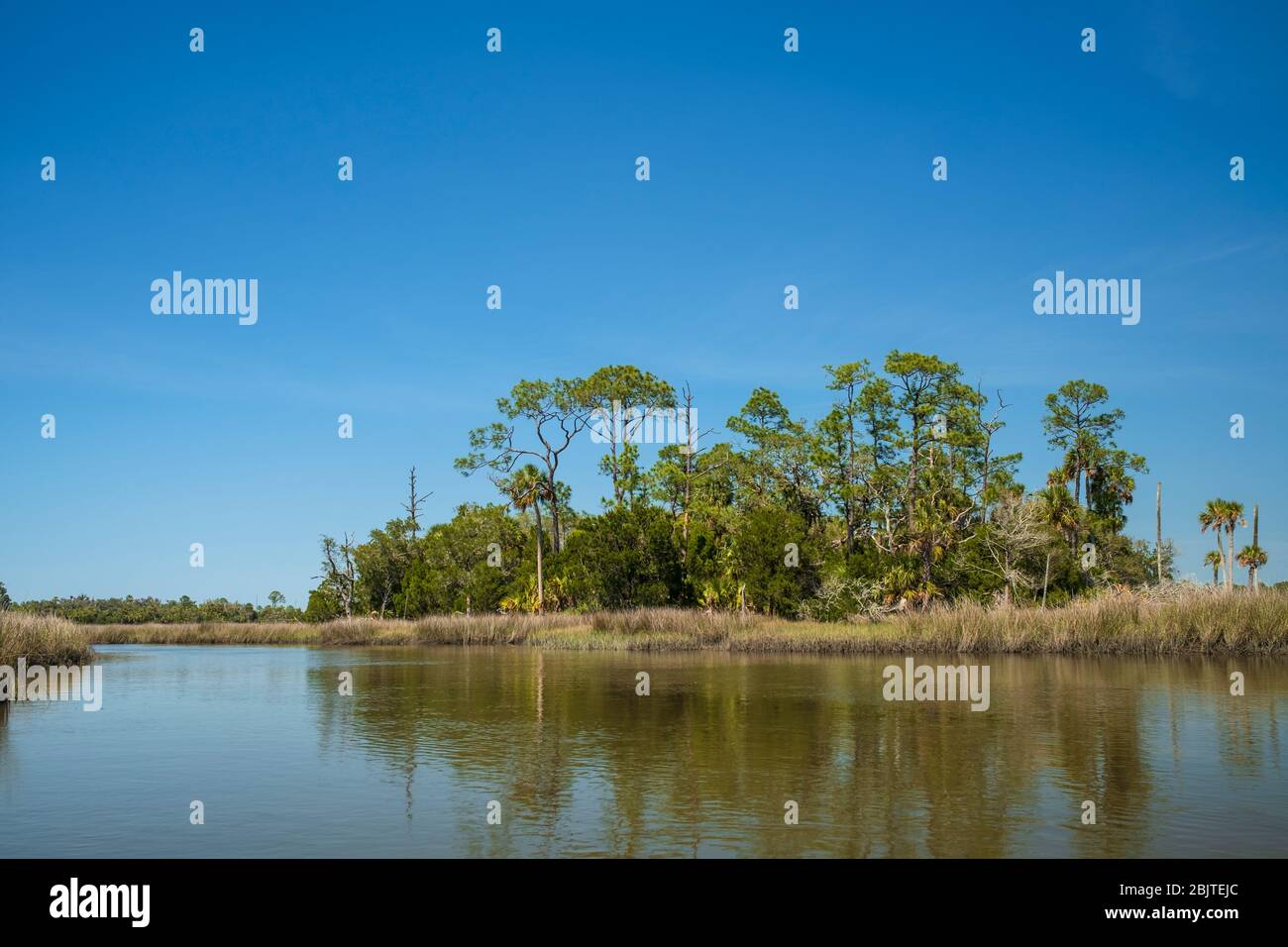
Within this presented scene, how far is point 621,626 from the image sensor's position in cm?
4416

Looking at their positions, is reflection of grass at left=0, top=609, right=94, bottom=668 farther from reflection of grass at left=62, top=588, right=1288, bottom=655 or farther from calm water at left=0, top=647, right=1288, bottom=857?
calm water at left=0, top=647, right=1288, bottom=857

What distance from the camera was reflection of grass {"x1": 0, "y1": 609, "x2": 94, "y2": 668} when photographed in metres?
26.4

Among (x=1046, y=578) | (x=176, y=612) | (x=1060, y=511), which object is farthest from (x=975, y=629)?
(x=176, y=612)

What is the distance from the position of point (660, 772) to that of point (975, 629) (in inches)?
990

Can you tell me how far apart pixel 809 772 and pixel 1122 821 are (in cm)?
383

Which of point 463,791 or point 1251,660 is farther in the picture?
point 1251,660

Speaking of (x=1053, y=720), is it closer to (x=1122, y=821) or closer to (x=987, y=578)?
(x=1122, y=821)

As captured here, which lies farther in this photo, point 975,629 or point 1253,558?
point 1253,558

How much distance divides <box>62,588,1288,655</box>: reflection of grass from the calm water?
27.7 feet

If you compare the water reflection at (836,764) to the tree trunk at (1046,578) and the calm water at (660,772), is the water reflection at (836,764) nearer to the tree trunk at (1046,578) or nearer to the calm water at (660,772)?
the calm water at (660,772)

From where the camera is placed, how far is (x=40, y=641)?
93.9ft

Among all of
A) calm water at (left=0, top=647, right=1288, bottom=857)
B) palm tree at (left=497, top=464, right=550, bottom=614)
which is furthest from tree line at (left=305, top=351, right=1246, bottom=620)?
calm water at (left=0, top=647, right=1288, bottom=857)

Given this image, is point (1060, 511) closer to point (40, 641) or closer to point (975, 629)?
point (975, 629)
